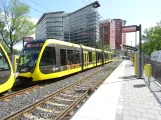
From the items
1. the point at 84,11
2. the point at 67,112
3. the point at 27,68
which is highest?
the point at 84,11

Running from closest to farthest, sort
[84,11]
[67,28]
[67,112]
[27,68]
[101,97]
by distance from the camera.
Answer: [67,112], [101,97], [27,68], [67,28], [84,11]

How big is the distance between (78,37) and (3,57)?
83.9 metres

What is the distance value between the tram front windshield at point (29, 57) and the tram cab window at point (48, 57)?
16.9 inches

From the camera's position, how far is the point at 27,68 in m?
11.6

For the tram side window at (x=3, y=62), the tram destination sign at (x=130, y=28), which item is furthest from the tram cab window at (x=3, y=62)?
the tram destination sign at (x=130, y=28)

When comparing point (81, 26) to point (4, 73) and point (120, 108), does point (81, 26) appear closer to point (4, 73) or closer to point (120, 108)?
point (4, 73)

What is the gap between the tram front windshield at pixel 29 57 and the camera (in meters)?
11.8

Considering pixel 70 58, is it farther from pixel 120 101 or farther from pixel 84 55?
pixel 120 101

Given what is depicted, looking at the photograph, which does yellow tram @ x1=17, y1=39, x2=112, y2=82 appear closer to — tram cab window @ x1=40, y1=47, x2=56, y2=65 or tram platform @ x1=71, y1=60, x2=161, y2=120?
tram cab window @ x1=40, y1=47, x2=56, y2=65

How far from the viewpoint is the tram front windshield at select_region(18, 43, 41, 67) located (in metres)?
11.8

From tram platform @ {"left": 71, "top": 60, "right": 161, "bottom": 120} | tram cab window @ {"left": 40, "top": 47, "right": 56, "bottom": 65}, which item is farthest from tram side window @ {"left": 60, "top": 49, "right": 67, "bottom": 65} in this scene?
tram platform @ {"left": 71, "top": 60, "right": 161, "bottom": 120}

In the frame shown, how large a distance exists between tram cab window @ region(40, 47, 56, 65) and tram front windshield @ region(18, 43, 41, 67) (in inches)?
16.9

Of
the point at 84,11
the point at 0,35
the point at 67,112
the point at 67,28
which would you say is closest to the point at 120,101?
the point at 67,112

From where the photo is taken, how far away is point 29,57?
39.6 ft
